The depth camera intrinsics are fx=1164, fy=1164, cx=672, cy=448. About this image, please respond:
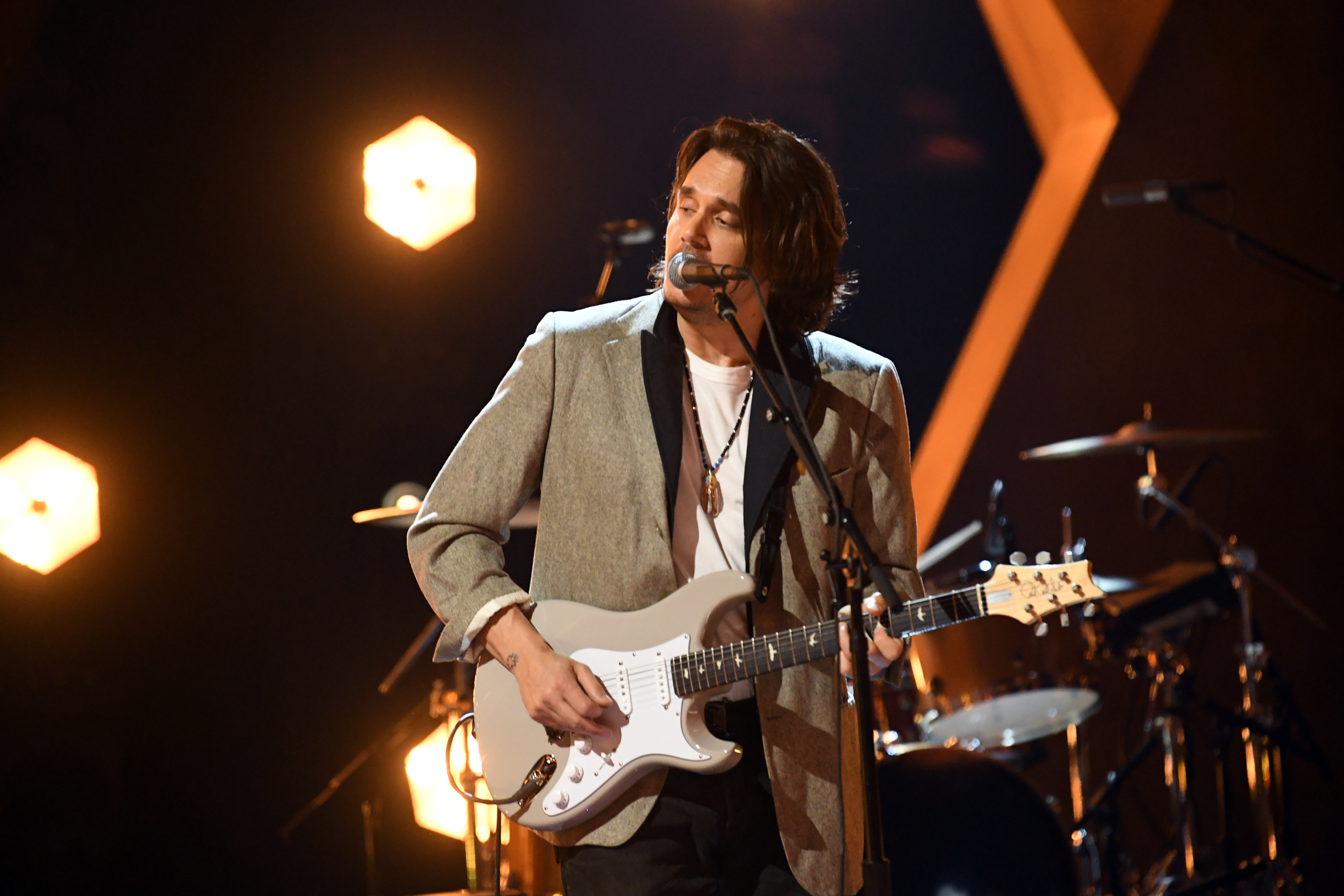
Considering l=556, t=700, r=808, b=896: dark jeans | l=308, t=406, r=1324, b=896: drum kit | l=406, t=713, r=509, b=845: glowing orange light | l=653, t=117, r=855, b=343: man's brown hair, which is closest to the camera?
l=556, t=700, r=808, b=896: dark jeans

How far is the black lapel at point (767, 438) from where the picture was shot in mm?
2064

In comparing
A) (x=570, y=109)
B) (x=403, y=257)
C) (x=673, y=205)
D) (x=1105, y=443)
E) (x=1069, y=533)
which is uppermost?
(x=570, y=109)

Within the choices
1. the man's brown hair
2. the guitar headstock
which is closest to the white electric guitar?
the guitar headstock

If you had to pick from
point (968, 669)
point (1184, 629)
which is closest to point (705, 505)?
point (968, 669)

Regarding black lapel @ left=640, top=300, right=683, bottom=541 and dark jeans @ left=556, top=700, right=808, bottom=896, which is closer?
dark jeans @ left=556, top=700, right=808, bottom=896

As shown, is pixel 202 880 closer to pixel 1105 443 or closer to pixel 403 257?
pixel 403 257

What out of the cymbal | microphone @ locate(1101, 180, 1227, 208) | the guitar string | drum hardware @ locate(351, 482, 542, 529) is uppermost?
microphone @ locate(1101, 180, 1227, 208)

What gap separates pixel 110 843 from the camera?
3.99 metres

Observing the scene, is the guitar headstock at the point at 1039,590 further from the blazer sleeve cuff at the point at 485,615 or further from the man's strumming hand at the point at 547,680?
the blazer sleeve cuff at the point at 485,615

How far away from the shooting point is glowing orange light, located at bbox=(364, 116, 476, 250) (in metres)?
4.54

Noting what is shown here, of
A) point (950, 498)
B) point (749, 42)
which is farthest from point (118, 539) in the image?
point (950, 498)

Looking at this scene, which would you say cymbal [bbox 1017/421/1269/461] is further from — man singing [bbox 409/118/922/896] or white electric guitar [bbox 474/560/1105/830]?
white electric guitar [bbox 474/560/1105/830]

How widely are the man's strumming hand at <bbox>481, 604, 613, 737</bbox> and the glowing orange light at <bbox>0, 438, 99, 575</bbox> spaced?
274 centimetres

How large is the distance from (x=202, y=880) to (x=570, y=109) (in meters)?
3.21
